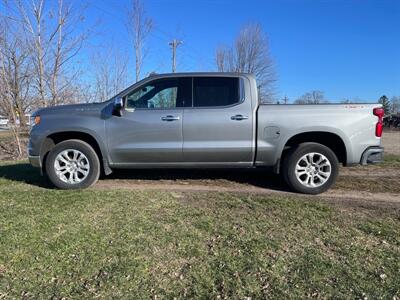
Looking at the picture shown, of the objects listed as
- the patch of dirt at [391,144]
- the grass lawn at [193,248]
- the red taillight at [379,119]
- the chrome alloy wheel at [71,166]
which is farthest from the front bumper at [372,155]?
the patch of dirt at [391,144]

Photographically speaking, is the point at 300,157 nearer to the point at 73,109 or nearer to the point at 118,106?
the point at 118,106

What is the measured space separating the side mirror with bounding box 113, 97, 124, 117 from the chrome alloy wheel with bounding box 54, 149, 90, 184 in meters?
0.86

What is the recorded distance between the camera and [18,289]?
2963 millimetres

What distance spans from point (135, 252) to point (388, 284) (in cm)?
223

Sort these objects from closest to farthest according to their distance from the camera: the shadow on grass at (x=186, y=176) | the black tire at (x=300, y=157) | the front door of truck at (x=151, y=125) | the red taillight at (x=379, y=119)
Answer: the red taillight at (x=379, y=119) → the black tire at (x=300, y=157) → the front door of truck at (x=151, y=125) → the shadow on grass at (x=186, y=176)

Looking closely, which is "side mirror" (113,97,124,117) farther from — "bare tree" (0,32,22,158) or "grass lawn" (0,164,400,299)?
"bare tree" (0,32,22,158)

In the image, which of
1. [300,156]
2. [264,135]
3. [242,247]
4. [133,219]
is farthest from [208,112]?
[242,247]

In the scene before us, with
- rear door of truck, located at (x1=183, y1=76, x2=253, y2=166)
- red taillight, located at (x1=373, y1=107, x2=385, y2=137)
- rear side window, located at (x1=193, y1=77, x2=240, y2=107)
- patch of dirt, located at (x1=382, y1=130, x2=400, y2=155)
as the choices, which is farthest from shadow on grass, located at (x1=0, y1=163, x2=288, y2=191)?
patch of dirt, located at (x1=382, y1=130, x2=400, y2=155)

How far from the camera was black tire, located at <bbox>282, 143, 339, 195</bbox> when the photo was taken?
585cm

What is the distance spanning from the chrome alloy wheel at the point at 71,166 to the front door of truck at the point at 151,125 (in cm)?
48

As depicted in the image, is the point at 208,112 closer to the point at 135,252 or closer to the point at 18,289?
the point at 135,252

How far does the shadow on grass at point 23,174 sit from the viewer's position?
22.0 feet

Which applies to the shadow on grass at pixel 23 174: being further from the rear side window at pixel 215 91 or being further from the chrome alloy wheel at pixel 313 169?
the chrome alloy wheel at pixel 313 169

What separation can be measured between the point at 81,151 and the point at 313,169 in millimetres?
3704
